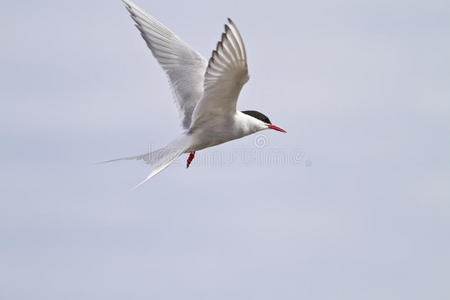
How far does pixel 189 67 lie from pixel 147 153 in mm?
1979

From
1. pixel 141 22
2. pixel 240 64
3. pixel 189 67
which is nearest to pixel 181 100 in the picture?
pixel 189 67

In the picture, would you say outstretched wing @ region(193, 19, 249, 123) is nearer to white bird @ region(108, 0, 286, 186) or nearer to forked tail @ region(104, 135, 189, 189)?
white bird @ region(108, 0, 286, 186)

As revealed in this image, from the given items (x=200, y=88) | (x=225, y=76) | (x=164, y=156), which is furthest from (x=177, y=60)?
(x=225, y=76)

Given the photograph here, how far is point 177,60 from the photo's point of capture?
34.4 feet

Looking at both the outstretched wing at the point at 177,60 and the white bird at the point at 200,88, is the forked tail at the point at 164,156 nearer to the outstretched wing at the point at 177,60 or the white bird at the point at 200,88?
the white bird at the point at 200,88

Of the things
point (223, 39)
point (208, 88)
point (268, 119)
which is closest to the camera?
point (223, 39)


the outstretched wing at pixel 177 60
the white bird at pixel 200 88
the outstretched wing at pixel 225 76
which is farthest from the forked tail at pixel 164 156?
the outstretched wing at pixel 177 60

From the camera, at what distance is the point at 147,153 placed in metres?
8.95

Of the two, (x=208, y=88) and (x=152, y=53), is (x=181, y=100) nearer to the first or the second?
(x=152, y=53)

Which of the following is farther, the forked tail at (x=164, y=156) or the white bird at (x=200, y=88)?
the forked tail at (x=164, y=156)

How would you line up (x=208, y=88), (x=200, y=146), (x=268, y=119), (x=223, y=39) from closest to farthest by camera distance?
1. (x=223, y=39)
2. (x=208, y=88)
3. (x=200, y=146)
4. (x=268, y=119)

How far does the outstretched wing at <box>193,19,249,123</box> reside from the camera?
7855 millimetres

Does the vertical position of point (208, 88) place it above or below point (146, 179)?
above

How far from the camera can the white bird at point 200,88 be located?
8.08m
